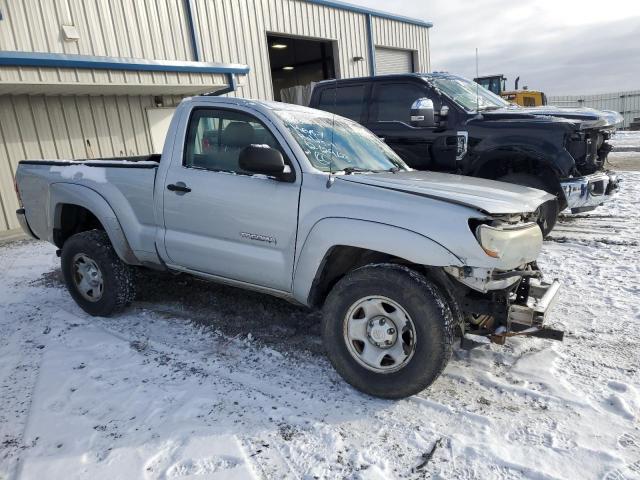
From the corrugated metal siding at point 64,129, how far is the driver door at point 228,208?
7112mm

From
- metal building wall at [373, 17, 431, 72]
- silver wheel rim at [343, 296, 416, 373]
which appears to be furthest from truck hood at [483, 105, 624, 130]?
metal building wall at [373, 17, 431, 72]

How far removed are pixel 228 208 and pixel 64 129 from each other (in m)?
8.07

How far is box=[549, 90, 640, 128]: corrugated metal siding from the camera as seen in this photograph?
31.4 metres

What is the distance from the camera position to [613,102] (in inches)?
1266

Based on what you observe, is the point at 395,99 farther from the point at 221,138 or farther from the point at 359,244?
the point at 359,244

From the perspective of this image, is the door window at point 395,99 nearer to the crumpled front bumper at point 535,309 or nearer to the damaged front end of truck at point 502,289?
the damaged front end of truck at point 502,289

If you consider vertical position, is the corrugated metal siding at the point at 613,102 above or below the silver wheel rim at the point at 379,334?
above

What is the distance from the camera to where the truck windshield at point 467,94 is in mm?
6715

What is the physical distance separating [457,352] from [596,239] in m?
3.81

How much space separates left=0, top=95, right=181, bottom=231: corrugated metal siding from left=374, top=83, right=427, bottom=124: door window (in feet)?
21.1

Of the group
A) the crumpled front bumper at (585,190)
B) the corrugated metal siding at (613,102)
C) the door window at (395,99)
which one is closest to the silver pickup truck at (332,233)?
the crumpled front bumper at (585,190)

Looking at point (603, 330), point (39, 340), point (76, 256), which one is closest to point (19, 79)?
point (76, 256)

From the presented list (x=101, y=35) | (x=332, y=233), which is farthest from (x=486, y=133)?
(x=101, y=35)

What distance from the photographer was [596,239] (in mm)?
6203
